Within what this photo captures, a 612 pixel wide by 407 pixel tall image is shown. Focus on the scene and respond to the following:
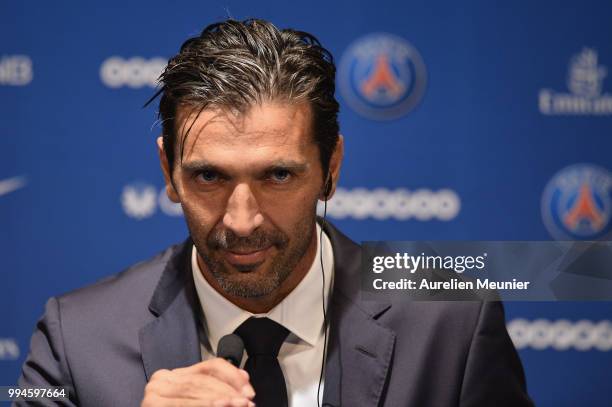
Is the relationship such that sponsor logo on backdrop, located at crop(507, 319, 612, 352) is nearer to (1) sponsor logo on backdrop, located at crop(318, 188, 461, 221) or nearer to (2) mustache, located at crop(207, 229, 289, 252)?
(1) sponsor logo on backdrop, located at crop(318, 188, 461, 221)

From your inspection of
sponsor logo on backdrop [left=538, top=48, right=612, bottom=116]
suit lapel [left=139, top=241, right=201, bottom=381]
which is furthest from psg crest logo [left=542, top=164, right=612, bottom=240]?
suit lapel [left=139, top=241, right=201, bottom=381]

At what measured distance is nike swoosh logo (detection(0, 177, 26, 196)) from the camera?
217 cm

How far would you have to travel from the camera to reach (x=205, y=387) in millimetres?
1318

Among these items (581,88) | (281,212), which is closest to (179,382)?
(281,212)

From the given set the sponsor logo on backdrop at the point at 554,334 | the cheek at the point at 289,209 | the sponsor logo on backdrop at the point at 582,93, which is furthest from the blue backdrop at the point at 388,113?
the cheek at the point at 289,209

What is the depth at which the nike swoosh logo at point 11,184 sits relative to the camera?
7.13ft

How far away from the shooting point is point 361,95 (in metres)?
2.16

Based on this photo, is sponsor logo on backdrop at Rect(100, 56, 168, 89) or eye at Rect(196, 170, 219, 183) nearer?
eye at Rect(196, 170, 219, 183)

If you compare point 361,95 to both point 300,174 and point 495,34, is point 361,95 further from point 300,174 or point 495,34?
point 300,174

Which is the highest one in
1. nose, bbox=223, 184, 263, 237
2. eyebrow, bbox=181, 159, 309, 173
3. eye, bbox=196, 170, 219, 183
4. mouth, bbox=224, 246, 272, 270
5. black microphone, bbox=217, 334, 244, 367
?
eyebrow, bbox=181, 159, 309, 173

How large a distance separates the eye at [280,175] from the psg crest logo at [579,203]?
2.93 ft

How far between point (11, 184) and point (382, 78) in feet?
3.34

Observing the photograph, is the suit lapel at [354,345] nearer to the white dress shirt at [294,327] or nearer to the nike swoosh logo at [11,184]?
the white dress shirt at [294,327]

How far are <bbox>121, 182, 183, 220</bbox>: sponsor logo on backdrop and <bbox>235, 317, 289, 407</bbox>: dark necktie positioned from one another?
624mm
